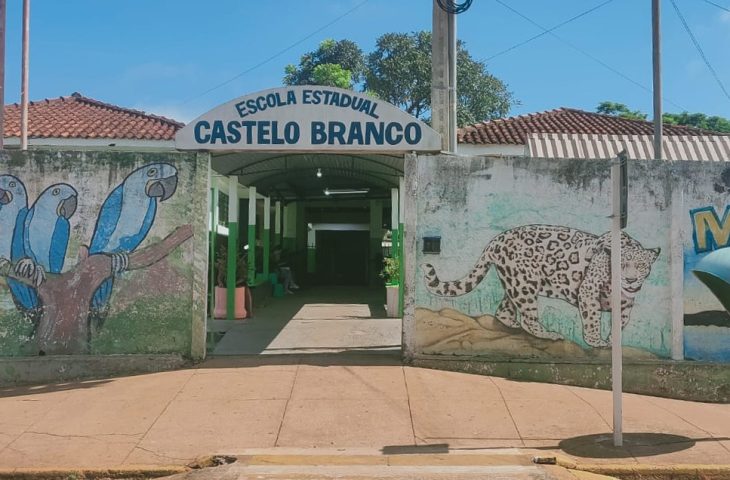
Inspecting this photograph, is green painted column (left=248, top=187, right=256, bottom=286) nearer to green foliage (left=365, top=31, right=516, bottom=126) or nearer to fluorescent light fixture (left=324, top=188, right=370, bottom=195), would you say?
fluorescent light fixture (left=324, top=188, right=370, bottom=195)

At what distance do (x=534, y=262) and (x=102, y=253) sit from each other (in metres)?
5.89

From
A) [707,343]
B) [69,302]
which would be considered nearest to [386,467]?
[69,302]

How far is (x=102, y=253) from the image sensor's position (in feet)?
27.6

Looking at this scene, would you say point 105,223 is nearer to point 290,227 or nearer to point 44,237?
point 44,237

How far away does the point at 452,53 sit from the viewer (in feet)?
30.2

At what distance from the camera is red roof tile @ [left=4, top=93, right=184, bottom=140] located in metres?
18.9

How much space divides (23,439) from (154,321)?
2.55 meters

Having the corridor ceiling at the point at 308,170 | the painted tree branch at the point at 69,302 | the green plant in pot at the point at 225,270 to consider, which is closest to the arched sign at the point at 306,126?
the corridor ceiling at the point at 308,170

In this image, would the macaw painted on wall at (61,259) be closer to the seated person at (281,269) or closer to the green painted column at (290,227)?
the seated person at (281,269)

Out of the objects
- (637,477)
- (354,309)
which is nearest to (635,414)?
(637,477)

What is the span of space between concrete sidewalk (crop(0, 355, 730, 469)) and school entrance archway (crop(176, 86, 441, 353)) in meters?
2.36

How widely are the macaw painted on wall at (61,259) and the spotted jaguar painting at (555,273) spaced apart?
4.47 m

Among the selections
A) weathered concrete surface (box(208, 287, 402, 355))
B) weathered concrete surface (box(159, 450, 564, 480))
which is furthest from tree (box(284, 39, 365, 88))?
weathered concrete surface (box(159, 450, 564, 480))

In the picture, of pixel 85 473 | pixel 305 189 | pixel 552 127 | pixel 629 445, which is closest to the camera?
pixel 85 473
